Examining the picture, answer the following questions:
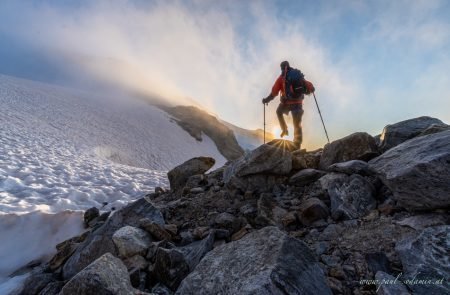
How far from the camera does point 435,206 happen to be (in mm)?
4160

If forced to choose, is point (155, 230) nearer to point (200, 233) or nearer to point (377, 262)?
point (200, 233)

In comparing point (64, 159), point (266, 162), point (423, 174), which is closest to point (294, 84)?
point (266, 162)

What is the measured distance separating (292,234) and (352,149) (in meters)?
3.48

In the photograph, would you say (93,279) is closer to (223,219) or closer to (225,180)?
(223,219)

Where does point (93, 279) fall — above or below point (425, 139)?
below

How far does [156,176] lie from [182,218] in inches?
418

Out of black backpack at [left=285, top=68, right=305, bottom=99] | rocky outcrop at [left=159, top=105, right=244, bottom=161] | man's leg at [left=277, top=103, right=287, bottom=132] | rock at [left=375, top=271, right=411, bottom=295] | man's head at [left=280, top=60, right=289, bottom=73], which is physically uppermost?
rocky outcrop at [left=159, top=105, right=244, bottom=161]

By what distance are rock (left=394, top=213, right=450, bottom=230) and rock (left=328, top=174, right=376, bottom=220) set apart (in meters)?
0.89

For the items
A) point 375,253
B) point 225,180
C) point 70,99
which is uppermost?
point 70,99

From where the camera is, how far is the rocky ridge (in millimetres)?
3486

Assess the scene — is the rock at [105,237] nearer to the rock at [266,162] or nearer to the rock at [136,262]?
the rock at [136,262]

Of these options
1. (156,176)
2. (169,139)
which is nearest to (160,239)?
(156,176)

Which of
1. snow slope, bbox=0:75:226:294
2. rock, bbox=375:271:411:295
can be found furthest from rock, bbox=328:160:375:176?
snow slope, bbox=0:75:226:294

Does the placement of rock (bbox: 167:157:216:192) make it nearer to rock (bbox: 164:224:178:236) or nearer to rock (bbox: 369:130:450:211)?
rock (bbox: 164:224:178:236)
